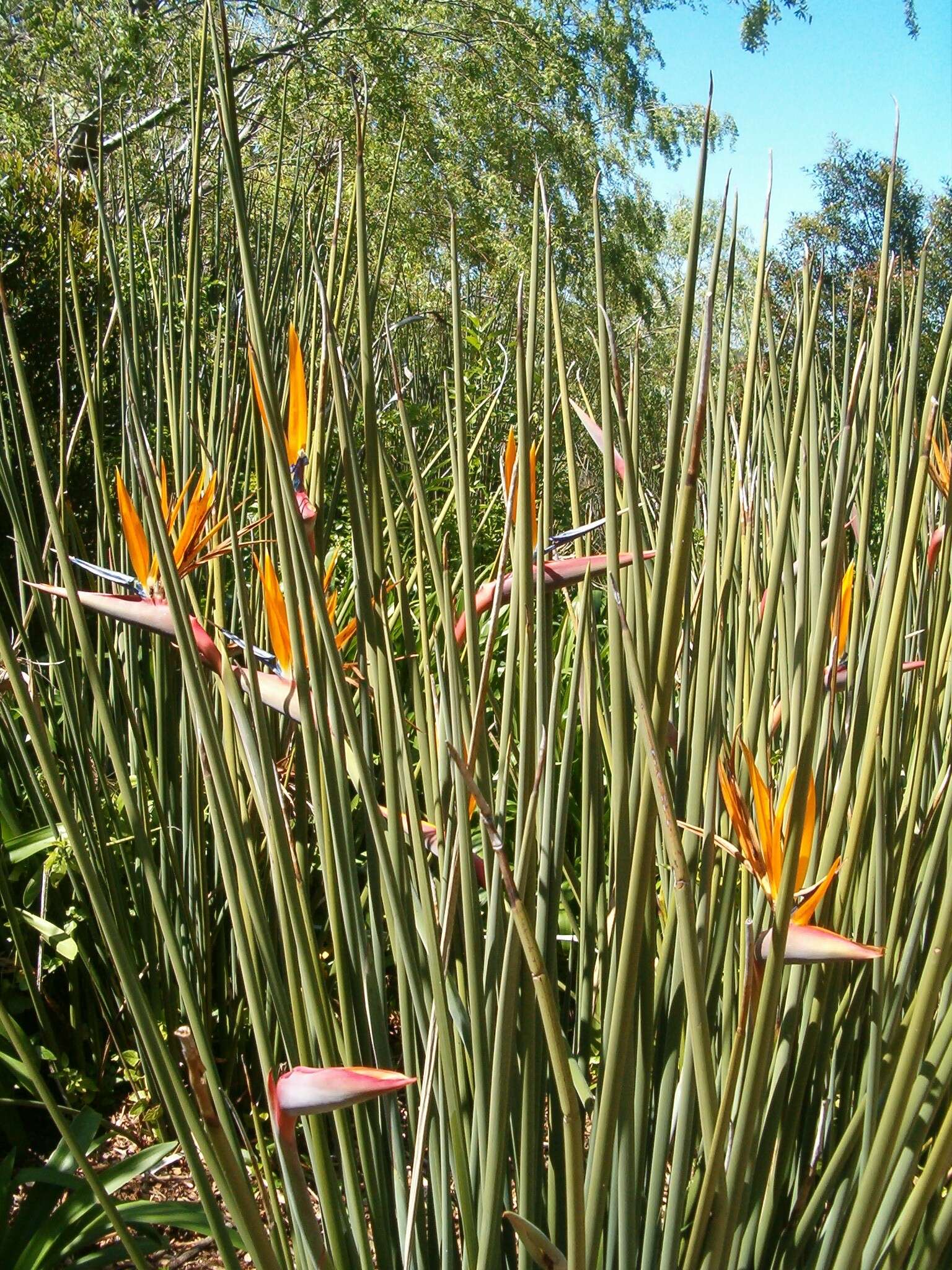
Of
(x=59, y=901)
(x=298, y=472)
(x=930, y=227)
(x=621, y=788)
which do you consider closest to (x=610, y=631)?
(x=621, y=788)

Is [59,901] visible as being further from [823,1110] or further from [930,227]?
[930,227]

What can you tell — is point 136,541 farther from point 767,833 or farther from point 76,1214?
point 76,1214

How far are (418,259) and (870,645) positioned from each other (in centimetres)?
819

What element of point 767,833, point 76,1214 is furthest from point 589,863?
point 76,1214

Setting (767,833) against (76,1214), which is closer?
(767,833)

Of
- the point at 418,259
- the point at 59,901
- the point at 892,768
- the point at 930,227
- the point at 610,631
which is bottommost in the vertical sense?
the point at 59,901

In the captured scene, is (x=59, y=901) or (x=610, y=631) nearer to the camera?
(x=610, y=631)

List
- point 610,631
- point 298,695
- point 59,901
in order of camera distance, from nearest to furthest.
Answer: point 610,631, point 298,695, point 59,901

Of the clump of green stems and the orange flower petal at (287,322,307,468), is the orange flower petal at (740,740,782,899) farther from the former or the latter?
the orange flower petal at (287,322,307,468)

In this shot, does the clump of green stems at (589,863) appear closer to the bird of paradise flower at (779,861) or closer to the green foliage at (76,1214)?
the bird of paradise flower at (779,861)

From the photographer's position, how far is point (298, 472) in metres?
0.67

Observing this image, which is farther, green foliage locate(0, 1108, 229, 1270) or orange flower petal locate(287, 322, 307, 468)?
green foliage locate(0, 1108, 229, 1270)

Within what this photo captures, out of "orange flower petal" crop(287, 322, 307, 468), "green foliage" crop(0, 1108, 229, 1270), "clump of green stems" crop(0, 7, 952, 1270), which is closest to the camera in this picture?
"clump of green stems" crop(0, 7, 952, 1270)

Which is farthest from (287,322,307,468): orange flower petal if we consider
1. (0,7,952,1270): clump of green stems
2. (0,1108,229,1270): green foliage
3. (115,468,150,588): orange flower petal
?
(0,1108,229,1270): green foliage
